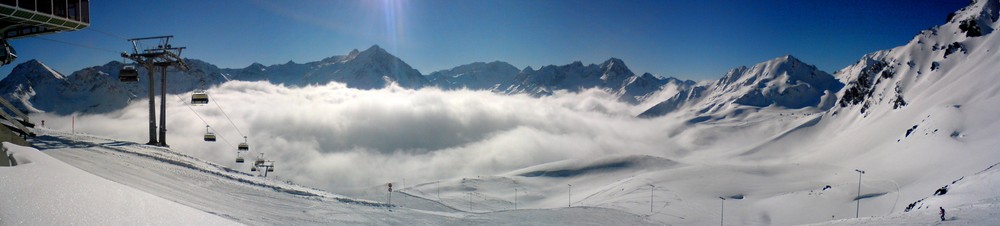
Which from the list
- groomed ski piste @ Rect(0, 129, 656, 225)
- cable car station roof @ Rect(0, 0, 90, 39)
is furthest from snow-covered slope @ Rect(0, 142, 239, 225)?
cable car station roof @ Rect(0, 0, 90, 39)

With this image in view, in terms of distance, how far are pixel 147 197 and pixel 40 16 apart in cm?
901

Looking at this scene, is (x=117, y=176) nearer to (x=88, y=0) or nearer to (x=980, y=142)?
(x=88, y=0)

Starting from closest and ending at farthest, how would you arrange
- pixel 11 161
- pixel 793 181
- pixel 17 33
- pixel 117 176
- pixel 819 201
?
pixel 11 161 < pixel 17 33 < pixel 117 176 < pixel 819 201 < pixel 793 181

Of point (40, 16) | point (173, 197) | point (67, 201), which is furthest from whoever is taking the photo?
point (173, 197)

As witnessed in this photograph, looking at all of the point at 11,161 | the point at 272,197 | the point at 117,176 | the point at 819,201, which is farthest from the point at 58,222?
the point at 819,201

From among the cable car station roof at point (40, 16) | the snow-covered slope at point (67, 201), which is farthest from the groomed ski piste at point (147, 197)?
the cable car station roof at point (40, 16)

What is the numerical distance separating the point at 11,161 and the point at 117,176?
11767 millimetres

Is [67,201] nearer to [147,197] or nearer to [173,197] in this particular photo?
[147,197]

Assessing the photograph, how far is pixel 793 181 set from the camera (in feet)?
457

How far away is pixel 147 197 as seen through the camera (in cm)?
784

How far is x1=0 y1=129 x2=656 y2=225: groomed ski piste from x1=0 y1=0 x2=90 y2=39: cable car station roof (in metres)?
3.63

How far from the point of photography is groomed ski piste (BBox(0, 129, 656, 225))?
591cm

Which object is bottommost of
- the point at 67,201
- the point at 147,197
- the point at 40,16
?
the point at 147,197

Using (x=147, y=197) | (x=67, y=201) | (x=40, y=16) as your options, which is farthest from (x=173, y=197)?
(x=67, y=201)
